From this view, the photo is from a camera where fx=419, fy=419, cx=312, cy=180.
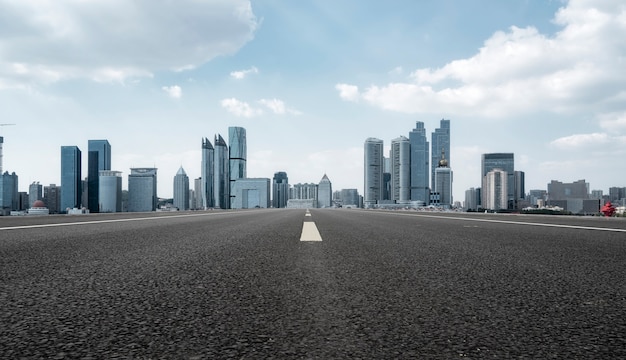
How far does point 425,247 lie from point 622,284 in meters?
2.33

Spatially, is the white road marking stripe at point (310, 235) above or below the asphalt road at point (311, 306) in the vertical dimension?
below

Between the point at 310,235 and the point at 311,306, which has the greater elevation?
the point at 311,306

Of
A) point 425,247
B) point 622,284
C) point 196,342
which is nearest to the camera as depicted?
point 196,342

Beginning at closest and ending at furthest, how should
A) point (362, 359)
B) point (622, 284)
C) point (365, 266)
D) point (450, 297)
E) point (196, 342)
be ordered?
1. point (362, 359)
2. point (196, 342)
3. point (450, 297)
4. point (622, 284)
5. point (365, 266)

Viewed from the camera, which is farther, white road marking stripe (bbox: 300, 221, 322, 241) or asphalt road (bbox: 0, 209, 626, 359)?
white road marking stripe (bbox: 300, 221, 322, 241)

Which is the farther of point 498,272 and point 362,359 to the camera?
point 498,272

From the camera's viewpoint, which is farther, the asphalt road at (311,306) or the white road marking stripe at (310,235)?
the white road marking stripe at (310,235)

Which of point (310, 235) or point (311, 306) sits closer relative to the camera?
point (311, 306)

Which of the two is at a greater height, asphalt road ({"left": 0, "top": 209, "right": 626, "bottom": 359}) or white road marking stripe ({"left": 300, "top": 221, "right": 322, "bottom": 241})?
asphalt road ({"left": 0, "top": 209, "right": 626, "bottom": 359})

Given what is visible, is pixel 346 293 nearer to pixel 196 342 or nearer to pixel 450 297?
pixel 450 297

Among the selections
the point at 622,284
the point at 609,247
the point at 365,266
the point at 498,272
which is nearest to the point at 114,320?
the point at 365,266

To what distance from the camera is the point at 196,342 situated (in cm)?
158

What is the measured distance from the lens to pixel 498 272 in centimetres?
324

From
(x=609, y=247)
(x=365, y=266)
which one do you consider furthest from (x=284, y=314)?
(x=609, y=247)
